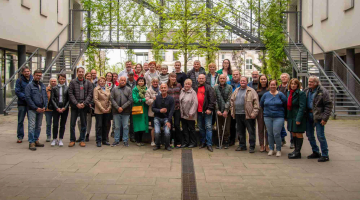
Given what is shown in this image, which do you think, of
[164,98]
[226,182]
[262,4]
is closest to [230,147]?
[164,98]

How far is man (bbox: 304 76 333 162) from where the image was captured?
7056mm

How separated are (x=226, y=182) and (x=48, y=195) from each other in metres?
2.70

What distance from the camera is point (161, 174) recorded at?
614cm

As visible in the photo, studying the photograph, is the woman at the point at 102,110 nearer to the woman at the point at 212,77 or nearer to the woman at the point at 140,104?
the woman at the point at 140,104

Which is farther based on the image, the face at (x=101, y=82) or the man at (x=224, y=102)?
the face at (x=101, y=82)

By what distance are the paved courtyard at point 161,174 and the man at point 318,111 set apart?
339mm

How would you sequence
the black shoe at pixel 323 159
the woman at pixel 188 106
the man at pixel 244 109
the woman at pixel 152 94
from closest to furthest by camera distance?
the black shoe at pixel 323 159 < the man at pixel 244 109 < the woman at pixel 188 106 < the woman at pixel 152 94

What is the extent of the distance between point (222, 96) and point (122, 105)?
101 inches

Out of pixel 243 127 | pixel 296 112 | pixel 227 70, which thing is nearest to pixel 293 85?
pixel 296 112

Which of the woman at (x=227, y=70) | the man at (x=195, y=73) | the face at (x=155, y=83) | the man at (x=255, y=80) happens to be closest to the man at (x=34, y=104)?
the face at (x=155, y=83)

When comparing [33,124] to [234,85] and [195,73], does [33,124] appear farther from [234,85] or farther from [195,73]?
[234,85]

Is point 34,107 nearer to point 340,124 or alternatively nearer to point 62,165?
point 62,165

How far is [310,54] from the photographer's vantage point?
66.9 ft

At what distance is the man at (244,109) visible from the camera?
8.27 m
